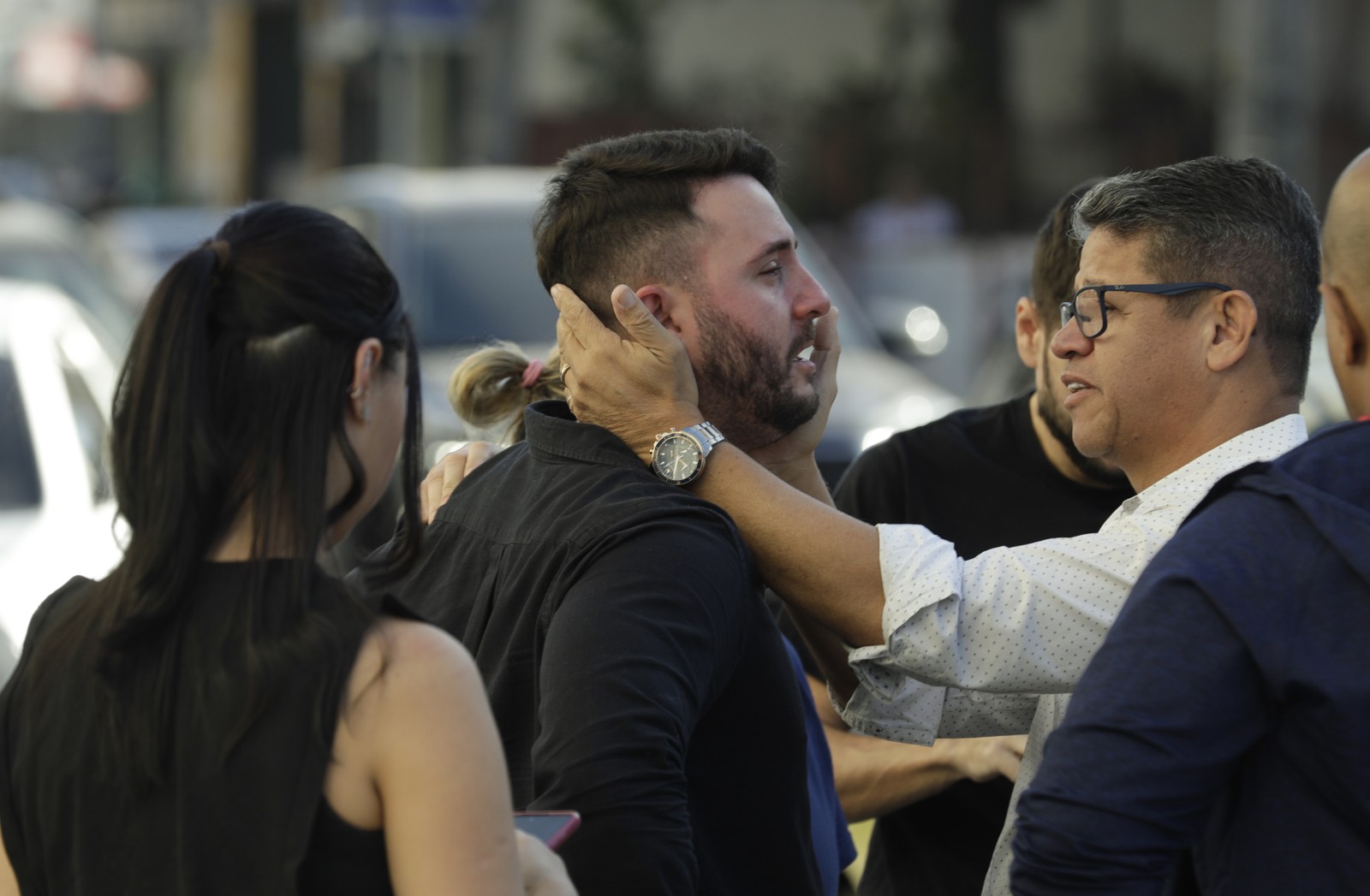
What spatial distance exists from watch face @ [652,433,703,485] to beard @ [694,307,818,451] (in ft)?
0.78

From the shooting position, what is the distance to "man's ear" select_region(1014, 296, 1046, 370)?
344cm

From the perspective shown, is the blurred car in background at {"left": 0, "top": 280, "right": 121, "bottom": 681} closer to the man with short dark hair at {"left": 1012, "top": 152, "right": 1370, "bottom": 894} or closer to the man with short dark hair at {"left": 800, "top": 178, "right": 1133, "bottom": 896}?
the man with short dark hair at {"left": 800, "top": 178, "right": 1133, "bottom": 896}

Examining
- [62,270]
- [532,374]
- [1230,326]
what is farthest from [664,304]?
[62,270]

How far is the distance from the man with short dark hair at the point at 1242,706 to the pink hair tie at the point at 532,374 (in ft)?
4.70

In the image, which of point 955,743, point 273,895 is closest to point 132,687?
point 273,895

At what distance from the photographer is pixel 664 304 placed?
2.73 m

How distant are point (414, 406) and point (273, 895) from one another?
60 centimetres

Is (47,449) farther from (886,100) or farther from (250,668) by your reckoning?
(886,100)

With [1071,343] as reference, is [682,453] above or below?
below

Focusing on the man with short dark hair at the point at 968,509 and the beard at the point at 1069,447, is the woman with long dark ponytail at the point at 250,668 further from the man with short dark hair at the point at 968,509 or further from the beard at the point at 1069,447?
the beard at the point at 1069,447

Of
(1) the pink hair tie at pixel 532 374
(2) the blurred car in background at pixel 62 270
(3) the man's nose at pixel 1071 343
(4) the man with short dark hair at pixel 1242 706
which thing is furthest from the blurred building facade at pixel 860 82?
(4) the man with short dark hair at pixel 1242 706

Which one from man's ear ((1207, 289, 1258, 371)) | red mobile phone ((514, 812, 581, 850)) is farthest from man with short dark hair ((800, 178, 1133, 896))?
red mobile phone ((514, 812, 581, 850))

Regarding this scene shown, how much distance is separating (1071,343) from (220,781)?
143 centimetres

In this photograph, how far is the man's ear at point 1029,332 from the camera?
3.44 meters
